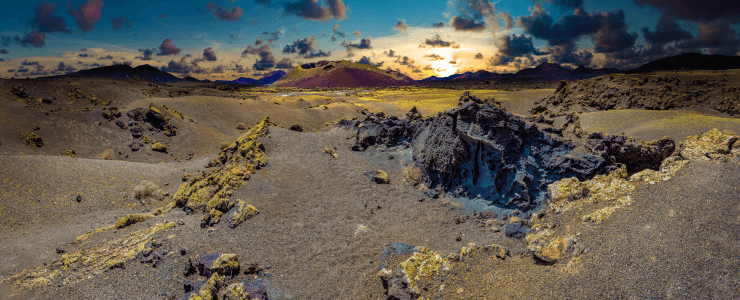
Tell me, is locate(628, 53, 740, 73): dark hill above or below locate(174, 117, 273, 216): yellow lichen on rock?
above

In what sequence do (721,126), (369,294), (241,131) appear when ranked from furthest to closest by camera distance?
(241,131) → (721,126) → (369,294)

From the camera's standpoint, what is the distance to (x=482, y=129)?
11906mm

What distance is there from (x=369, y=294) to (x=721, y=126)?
26.9 metres

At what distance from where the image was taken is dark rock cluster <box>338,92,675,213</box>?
395 inches

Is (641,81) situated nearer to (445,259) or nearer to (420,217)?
(420,217)

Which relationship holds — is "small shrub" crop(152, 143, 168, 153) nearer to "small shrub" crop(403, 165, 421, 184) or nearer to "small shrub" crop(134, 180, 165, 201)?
"small shrub" crop(134, 180, 165, 201)

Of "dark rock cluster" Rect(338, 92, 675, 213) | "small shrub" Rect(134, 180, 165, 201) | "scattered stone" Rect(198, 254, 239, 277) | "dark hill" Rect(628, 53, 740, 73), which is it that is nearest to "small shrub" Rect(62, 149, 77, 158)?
"small shrub" Rect(134, 180, 165, 201)

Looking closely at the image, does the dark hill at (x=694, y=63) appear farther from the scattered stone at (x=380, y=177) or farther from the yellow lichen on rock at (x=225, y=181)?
the yellow lichen on rock at (x=225, y=181)

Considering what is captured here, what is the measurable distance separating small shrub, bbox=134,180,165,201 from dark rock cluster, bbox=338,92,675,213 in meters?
12.8

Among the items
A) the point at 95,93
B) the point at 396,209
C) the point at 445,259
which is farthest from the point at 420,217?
the point at 95,93

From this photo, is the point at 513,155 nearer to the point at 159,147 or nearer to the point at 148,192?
the point at 148,192

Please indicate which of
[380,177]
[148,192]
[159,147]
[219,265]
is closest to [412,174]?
[380,177]

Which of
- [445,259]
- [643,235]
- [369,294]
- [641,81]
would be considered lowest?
[369,294]

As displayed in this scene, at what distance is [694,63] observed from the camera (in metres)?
91.1
